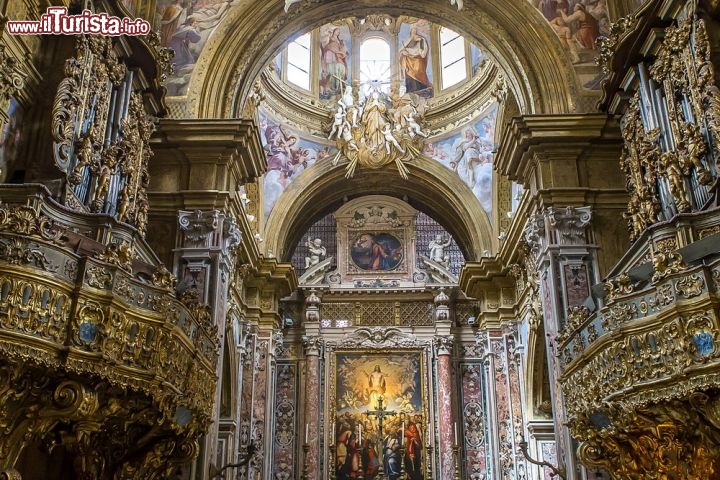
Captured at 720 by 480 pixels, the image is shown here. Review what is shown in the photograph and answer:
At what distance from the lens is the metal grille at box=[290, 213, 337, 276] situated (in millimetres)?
21719

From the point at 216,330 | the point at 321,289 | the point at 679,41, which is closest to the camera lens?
the point at 679,41

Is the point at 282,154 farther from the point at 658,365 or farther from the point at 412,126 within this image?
the point at 658,365

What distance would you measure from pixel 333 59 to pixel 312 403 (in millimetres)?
9297

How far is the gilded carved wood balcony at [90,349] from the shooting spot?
20.2 ft

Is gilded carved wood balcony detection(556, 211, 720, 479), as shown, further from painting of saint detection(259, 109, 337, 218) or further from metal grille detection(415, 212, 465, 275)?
metal grille detection(415, 212, 465, 275)

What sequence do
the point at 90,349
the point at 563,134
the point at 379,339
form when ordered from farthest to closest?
1. the point at 379,339
2. the point at 563,134
3. the point at 90,349

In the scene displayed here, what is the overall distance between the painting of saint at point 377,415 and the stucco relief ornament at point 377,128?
515 centimetres

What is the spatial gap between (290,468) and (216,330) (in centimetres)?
987

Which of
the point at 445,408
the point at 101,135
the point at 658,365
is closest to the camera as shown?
the point at 658,365

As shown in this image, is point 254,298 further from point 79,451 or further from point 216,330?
point 79,451

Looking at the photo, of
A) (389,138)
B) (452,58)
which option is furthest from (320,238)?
(452,58)

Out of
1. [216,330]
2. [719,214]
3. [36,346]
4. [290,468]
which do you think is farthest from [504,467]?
[36,346]

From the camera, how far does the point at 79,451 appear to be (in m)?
7.93

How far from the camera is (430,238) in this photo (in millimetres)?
21859
